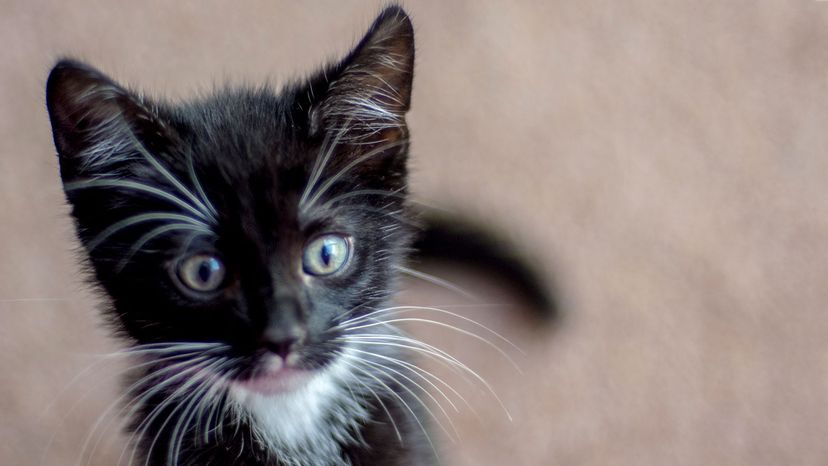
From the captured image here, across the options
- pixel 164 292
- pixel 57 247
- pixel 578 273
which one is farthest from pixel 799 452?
pixel 57 247

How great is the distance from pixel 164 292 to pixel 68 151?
180 millimetres

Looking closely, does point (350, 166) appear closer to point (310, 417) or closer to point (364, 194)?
point (364, 194)

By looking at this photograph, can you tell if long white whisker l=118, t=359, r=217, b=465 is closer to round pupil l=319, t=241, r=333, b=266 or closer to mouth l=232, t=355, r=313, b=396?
mouth l=232, t=355, r=313, b=396

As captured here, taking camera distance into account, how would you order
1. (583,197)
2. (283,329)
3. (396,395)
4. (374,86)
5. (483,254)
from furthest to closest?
1. (583,197)
2. (483,254)
3. (396,395)
4. (374,86)
5. (283,329)

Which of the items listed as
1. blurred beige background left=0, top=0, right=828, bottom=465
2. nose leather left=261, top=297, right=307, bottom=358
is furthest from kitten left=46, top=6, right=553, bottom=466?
blurred beige background left=0, top=0, right=828, bottom=465

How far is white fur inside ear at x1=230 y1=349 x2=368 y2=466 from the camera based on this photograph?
1022 mm

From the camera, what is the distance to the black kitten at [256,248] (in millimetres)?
893

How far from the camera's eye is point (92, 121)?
→ 894 millimetres

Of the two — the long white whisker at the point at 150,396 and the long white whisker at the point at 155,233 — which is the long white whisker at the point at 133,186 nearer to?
the long white whisker at the point at 155,233

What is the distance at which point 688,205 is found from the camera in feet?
5.55

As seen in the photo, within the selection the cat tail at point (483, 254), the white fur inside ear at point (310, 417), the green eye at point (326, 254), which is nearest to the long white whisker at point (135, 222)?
the green eye at point (326, 254)

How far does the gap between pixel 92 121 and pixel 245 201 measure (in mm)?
179

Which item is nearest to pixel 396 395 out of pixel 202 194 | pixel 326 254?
pixel 326 254

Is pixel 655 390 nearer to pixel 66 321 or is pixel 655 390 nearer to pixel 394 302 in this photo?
pixel 394 302
